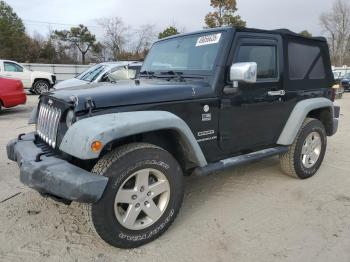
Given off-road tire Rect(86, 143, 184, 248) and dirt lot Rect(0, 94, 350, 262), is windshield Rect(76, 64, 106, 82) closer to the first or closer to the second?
dirt lot Rect(0, 94, 350, 262)

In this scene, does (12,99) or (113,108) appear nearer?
(113,108)

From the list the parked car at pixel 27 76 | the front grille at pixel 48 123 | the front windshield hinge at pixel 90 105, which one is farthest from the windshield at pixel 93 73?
the front windshield hinge at pixel 90 105

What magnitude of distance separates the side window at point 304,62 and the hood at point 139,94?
151 centimetres

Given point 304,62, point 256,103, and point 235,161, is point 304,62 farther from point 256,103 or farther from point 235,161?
point 235,161

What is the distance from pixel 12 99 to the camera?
10242 mm

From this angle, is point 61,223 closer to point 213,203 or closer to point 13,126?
point 213,203

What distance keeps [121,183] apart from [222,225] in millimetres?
1211

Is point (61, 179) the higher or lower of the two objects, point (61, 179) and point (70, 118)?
the lower

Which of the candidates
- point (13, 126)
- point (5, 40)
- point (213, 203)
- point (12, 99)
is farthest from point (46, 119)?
point (5, 40)

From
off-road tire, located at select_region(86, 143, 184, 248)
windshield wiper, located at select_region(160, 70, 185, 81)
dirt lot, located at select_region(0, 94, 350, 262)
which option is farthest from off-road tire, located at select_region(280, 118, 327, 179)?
off-road tire, located at select_region(86, 143, 184, 248)

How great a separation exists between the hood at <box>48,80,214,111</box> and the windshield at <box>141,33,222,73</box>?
11.7 inches

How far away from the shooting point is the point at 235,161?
3766 millimetres

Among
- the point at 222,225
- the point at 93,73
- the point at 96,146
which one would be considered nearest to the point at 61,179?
the point at 96,146

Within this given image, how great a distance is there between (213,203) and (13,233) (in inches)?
81.6
